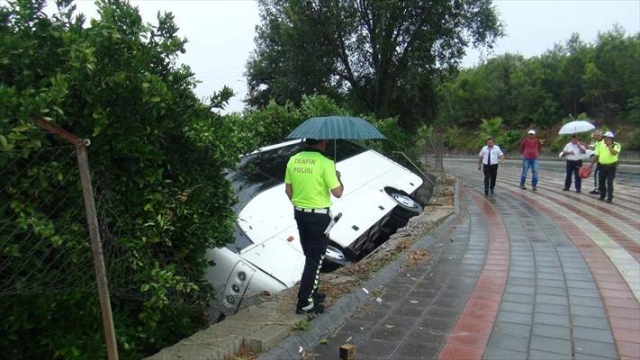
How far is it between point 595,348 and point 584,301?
107 cm

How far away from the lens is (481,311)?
4219 mm

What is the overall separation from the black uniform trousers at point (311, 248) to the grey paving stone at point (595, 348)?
195cm

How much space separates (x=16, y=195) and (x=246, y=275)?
2.04m

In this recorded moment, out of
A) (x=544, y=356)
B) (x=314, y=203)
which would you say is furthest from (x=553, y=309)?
(x=314, y=203)

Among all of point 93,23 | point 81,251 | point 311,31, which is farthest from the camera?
point 311,31

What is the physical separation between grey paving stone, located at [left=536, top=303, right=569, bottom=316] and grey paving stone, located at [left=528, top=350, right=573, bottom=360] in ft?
2.82

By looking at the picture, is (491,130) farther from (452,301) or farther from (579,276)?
(452,301)

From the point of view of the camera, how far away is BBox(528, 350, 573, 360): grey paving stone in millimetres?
3311

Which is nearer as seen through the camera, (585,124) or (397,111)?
(585,124)

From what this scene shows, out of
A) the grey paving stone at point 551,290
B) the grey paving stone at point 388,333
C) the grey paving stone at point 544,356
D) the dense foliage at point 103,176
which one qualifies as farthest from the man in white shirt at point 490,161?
the dense foliage at point 103,176

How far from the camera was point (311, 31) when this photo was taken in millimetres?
19391

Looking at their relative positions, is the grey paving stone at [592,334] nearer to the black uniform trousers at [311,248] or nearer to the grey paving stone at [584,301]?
the grey paving stone at [584,301]

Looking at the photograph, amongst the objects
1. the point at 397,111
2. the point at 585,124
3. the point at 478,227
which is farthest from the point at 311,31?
the point at 478,227

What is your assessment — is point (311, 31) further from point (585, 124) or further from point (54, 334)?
point (54, 334)
